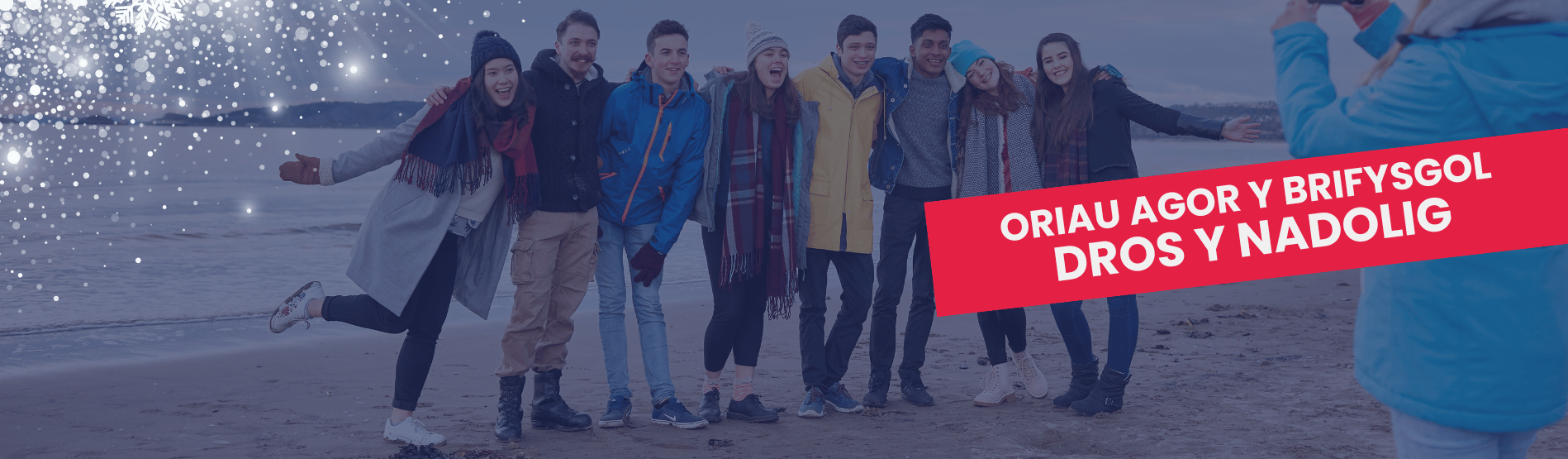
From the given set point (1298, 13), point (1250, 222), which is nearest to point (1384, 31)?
point (1298, 13)

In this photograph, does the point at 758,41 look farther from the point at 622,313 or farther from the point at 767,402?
the point at 767,402

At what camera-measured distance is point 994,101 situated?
14.3 feet

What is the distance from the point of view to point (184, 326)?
738 centimetres

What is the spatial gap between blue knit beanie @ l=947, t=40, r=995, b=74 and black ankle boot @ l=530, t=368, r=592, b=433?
2233 mm

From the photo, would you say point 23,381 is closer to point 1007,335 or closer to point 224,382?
point 224,382

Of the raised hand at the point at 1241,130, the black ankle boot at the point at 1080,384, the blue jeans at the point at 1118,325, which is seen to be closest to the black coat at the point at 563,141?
the blue jeans at the point at 1118,325

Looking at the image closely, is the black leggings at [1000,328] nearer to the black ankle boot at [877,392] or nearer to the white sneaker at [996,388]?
the white sneaker at [996,388]

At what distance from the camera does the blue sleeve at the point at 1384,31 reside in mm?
1746

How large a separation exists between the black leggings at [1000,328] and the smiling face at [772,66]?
58.0 inches

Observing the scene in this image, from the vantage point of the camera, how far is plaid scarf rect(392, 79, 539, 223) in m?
3.63

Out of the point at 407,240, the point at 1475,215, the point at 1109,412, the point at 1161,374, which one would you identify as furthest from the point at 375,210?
the point at 1161,374

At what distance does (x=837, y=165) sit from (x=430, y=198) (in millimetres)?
1684

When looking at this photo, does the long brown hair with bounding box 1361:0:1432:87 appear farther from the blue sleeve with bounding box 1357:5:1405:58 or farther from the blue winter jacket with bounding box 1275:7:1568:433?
the blue sleeve with bounding box 1357:5:1405:58

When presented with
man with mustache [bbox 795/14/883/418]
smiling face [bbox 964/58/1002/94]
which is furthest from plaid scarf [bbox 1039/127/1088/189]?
man with mustache [bbox 795/14/883/418]
